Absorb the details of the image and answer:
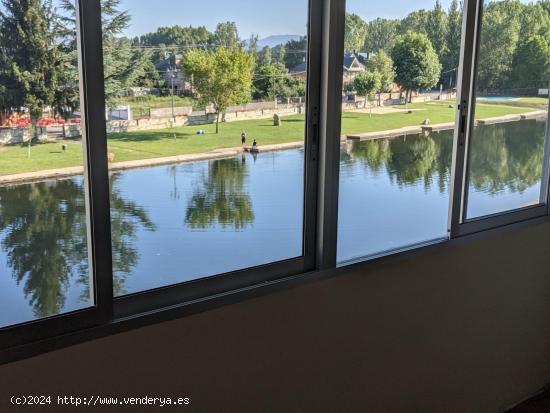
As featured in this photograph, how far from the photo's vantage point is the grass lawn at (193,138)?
→ 1.25 metres

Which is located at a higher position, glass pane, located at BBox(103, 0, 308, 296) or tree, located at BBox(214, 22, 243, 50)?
tree, located at BBox(214, 22, 243, 50)

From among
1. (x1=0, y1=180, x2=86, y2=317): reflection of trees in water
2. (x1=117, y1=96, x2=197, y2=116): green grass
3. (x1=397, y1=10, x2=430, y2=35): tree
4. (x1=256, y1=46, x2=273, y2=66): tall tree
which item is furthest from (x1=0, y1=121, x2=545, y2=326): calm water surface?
(x1=397, y1=10, x2=430, y2=35): tree

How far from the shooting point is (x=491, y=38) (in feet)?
7.33

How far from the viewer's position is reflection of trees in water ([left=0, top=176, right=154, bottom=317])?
4.01ft

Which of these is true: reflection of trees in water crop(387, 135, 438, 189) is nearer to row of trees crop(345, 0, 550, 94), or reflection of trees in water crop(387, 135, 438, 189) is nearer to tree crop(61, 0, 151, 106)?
row of trees crop(345, 0, 550, 94)

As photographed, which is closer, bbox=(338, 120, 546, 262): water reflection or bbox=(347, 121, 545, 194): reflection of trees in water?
bbox=(338, 120, 546, 262): water reflection

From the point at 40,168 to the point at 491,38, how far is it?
6.05ft

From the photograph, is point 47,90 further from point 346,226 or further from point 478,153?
point 478,153

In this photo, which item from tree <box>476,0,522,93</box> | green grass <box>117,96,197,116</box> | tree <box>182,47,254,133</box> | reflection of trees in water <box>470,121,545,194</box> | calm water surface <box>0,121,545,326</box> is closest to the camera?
calm water surface <box>0,121,545,326</box>

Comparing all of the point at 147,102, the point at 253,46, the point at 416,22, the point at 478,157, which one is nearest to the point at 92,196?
the point at 147,102

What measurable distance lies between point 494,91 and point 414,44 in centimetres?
54

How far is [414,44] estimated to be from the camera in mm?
1998

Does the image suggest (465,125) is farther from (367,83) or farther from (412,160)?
(367,83)

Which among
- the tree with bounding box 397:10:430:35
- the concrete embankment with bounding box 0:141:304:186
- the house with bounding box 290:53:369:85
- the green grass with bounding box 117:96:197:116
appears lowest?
the concrete embankment with bounding box 0:141:304:186
